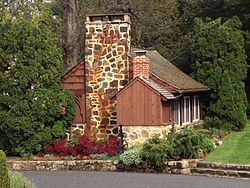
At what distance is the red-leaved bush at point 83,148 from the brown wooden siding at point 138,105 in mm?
1203

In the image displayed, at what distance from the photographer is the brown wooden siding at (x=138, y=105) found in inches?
838

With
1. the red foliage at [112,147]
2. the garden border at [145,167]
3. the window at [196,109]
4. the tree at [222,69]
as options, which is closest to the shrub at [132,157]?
the garden border at [145,167]

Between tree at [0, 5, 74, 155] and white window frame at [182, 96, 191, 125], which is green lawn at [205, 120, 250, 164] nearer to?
white window frame at [182, 96, 191, 125]

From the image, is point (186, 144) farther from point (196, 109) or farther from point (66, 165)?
point (196, 109)

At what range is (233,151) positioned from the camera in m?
20.2

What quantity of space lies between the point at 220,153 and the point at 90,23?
8.67 m

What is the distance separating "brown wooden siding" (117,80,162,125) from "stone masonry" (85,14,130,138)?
1.84m

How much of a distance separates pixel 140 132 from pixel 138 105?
3.72 feet

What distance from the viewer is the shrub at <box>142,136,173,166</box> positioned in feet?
59.2

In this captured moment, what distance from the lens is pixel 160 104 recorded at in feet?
69.8

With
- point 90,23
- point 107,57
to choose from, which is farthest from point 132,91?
point 90,23

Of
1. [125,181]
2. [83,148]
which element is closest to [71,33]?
[83,148]

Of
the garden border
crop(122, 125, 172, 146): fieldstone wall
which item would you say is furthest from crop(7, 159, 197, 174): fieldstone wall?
crop(122, 125, 172, 146): fieldstone wall

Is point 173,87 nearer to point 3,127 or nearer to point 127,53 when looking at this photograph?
point 127,53
